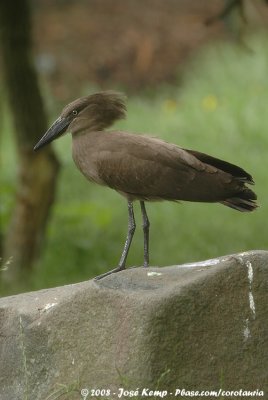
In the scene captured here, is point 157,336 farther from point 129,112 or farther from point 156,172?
point 129,112

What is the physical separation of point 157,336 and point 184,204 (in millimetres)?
5694

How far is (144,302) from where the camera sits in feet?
13.4

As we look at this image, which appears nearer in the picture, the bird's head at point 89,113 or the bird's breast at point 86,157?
the bird's breast at point 86,157

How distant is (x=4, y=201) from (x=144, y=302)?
220 inches

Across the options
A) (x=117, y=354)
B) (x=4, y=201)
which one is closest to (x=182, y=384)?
(x=117, y=354)

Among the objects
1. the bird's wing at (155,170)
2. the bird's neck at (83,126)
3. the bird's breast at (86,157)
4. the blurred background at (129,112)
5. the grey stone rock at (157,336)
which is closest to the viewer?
the grey stone rock at (157,336)

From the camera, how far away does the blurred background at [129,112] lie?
7.87 meters

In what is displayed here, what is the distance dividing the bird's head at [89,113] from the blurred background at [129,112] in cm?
75

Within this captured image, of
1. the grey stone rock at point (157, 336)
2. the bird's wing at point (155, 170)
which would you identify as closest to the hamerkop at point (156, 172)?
the bird's wing at point (155, 170)

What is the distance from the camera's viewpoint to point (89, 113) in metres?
4.77

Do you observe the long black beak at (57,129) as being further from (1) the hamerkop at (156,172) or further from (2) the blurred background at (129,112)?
(2) the blurred background at (129,112)

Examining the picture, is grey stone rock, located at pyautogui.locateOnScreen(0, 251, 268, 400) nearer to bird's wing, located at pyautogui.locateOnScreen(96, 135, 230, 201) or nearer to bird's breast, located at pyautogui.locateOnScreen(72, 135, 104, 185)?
bird's wing, located at pyautogui.locateOnScreen(96, 135, 230, 201)

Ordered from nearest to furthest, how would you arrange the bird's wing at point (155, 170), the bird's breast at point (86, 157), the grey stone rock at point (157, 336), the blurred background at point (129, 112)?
the grey stone rock at point (157, 336) < the bird's wing at point (155, 170) < the bird's breast at point (86, 157) < the blurred background at point (129, 112)

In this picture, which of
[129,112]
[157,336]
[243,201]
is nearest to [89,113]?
[243,201]
